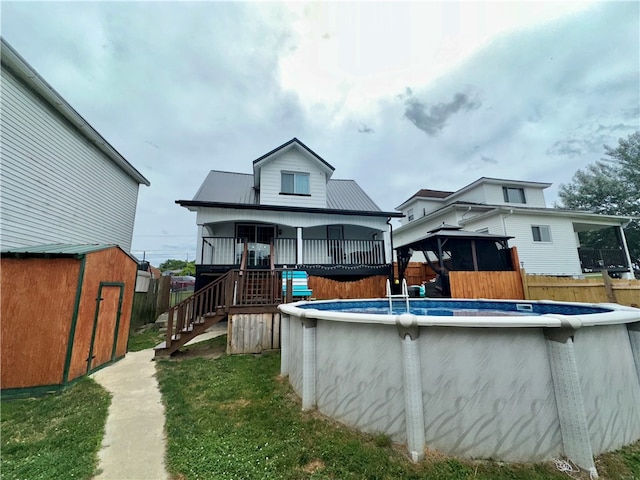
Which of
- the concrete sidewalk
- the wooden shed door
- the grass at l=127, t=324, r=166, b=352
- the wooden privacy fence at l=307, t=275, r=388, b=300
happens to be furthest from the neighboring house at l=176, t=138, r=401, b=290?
the concrete sidewalk

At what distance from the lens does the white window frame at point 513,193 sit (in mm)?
17734

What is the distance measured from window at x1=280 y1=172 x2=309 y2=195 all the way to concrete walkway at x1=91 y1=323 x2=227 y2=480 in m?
9.38

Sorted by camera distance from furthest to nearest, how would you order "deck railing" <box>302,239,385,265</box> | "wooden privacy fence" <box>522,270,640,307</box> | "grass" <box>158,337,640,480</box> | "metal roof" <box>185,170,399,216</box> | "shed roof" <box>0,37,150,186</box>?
"metal roof" <box>185,170,399,216</box> < "deck railing" <box>302,239,385,265</box> < "wooden privacy fence" <box>522,270,640,307</box> < "shed roof" <box>0,37,150,186</box> < "grass" <box>158,337,640,480</box>

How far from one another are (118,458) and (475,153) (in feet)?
94.1

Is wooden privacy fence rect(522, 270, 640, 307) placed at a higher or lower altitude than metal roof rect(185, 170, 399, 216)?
lower

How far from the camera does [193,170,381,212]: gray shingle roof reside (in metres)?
12.5

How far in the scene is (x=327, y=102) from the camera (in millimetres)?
14977

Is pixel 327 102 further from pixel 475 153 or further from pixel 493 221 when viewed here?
pixel 475 153

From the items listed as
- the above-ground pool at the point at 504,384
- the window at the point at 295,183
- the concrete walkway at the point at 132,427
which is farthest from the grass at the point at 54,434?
the window at the point at 295,183

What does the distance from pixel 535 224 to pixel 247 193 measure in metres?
17.5

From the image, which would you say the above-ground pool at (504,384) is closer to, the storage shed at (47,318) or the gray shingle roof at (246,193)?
the storage shed at (47,318)

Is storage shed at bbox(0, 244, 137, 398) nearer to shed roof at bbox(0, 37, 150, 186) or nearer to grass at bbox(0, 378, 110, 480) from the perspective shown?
grass at bbox(0, 378, 110, 480)

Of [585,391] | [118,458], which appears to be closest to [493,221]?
[585,391]

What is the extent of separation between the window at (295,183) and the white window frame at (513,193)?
48.5ft
